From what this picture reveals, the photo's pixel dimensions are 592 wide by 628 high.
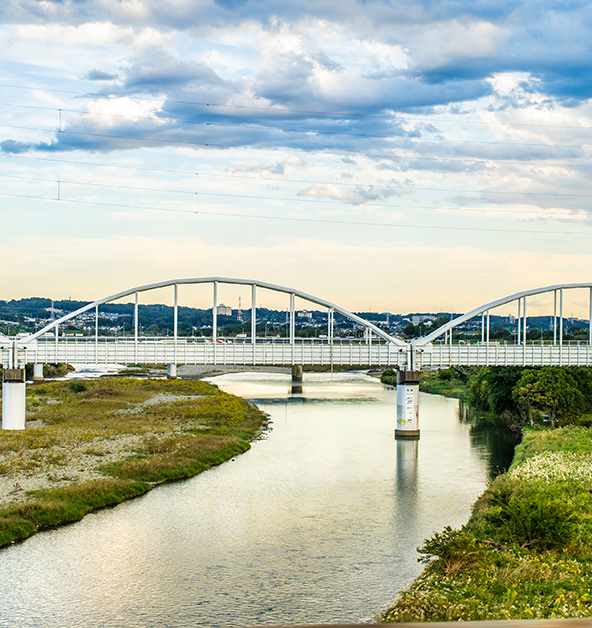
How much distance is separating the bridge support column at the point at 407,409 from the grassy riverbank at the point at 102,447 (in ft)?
36.4

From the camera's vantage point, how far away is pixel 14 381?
5566 cm

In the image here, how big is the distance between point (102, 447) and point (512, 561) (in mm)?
29019

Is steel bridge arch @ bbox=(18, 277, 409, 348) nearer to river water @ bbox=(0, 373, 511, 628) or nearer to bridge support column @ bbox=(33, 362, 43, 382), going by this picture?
river water @ bbox=(0, 373, 511, 628)

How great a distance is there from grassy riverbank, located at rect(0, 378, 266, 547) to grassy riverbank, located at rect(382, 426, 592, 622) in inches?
622

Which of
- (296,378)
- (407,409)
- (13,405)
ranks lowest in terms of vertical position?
(296,378)

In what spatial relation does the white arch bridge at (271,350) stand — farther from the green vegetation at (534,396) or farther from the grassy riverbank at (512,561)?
the grassy riverbank at (512,561)

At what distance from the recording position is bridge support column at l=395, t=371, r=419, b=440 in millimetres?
56281

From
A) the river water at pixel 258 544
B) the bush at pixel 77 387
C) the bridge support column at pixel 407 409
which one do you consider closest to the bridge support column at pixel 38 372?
the bush at pixel 77 387

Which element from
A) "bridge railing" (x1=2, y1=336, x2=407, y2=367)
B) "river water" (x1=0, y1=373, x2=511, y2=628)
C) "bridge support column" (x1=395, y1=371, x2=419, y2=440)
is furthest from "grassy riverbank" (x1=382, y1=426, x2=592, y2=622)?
"bridge railing" (x1=2, y1=336, x2=407, y2=367)

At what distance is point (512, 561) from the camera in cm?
2536

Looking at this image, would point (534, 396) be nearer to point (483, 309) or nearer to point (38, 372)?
point (483, 309)

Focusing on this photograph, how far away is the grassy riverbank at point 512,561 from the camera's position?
21250mm

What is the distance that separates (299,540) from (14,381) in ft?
109

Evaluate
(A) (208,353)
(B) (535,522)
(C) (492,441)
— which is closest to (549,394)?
(C) (492,441)
